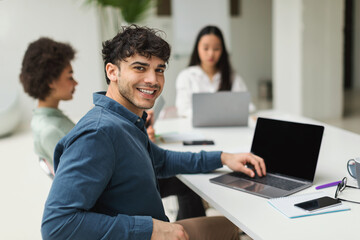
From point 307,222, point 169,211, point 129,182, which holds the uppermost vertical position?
point 129,182

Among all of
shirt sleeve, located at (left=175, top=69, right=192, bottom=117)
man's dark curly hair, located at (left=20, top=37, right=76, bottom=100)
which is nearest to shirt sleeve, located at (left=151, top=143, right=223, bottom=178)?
man's dark curly hair, located at (left=20, top=37, right=76, bottom=100)

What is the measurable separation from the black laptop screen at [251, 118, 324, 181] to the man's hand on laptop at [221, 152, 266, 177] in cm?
5

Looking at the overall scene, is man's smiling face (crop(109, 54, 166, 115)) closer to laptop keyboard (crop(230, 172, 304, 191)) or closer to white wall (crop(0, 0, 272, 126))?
laptop keyboard (crop(230, 172, 304, 191))

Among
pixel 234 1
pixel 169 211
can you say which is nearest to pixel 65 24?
pixel 234 1

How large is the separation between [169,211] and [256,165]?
1.30m

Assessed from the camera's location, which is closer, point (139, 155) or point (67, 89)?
point (139, 155)

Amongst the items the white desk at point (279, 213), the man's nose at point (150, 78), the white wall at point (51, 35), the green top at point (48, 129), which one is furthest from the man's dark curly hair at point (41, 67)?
the white wall at point (51, 35)

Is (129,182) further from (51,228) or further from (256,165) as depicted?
(256,165)

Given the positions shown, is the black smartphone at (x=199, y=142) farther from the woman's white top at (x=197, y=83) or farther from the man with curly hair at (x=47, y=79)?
the woman's white top at (x=197, y=83)

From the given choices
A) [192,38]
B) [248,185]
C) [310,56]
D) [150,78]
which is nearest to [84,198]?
[150,78]

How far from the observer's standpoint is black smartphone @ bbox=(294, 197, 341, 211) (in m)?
1.23

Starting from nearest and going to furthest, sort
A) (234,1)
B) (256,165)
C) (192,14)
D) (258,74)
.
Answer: (256,165) < (192,14) < (234,1) < (258,74)

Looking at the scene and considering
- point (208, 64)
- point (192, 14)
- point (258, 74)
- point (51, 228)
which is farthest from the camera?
point (258, 74)

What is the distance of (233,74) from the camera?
337cm
